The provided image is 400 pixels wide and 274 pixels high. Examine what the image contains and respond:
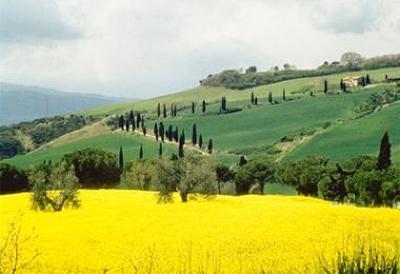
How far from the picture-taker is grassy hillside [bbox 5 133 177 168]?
6531 inches

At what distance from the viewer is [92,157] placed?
11919 centimetres

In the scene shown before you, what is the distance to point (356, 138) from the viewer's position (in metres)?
156

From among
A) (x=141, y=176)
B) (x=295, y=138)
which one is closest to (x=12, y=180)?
(x=141, y=176)

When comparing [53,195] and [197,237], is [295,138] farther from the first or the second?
[197,237]

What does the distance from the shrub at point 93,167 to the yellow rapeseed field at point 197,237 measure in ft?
201

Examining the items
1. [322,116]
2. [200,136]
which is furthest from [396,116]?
[200,136]

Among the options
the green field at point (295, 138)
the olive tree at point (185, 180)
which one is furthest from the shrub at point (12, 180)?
the olive tree at point (185, 180)

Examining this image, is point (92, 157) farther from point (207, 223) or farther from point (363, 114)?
point (363, 114)

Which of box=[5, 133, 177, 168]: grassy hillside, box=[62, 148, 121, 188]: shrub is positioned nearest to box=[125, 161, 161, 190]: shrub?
box=[62, 148, 121, 188]: shrub

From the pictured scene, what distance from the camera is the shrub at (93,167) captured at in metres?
119

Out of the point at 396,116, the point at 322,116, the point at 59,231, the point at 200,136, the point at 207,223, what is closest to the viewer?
the point at 59,231

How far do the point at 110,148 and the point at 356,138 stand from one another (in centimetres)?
6620

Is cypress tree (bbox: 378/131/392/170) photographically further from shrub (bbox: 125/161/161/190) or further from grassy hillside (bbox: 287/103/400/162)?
shrub (bbox: 125/161/161/190)

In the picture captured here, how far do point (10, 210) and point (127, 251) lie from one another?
2986cm
